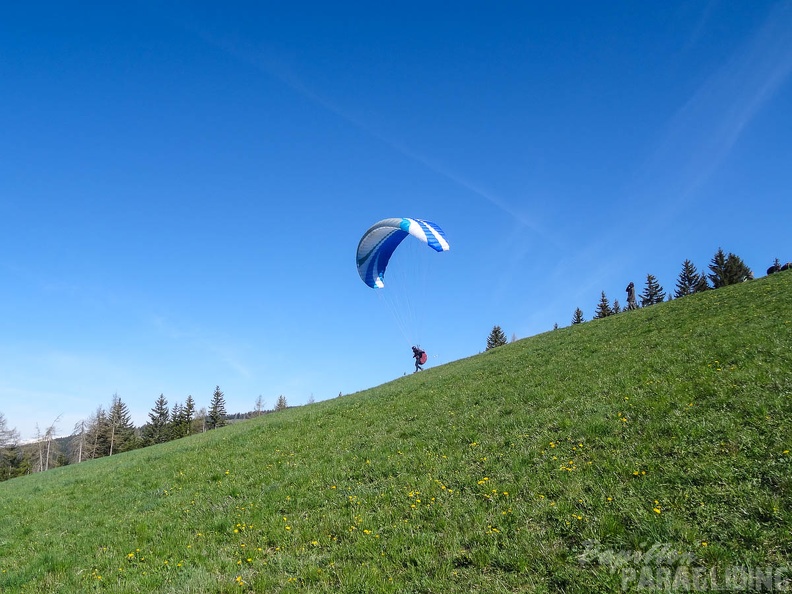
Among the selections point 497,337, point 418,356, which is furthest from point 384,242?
point 497,337

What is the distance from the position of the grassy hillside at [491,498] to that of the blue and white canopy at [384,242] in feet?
37.6

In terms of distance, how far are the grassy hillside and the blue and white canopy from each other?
1147cm

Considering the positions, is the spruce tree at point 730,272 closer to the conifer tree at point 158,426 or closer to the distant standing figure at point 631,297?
the distant standing figure at point 631,297

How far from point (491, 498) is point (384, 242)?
2457 centimetres

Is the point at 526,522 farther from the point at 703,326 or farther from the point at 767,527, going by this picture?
the point at 703,326

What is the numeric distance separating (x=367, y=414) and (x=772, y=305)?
17069 mm

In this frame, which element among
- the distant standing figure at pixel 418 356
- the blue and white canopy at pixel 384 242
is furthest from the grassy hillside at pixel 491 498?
the distant standing figure at pixel 418 356

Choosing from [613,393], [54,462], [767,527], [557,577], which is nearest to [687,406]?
[613,393]

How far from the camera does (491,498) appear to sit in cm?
835

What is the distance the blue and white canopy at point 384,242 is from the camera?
25958 mm

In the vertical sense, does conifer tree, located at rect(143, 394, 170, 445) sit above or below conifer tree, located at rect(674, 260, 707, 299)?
below

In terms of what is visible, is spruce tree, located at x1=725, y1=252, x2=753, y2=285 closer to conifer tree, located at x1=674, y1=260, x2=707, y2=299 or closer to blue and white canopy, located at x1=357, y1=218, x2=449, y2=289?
conifer tree, located at x1=674, y1=260, x2=707, y2=299

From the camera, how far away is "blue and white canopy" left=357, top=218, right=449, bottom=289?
85.2 ft

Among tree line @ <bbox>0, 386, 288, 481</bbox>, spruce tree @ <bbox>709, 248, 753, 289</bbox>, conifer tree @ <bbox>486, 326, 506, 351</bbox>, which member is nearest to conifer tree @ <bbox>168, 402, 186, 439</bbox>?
tree line @ <bbox>0, 386, 288, 481</bbox>
